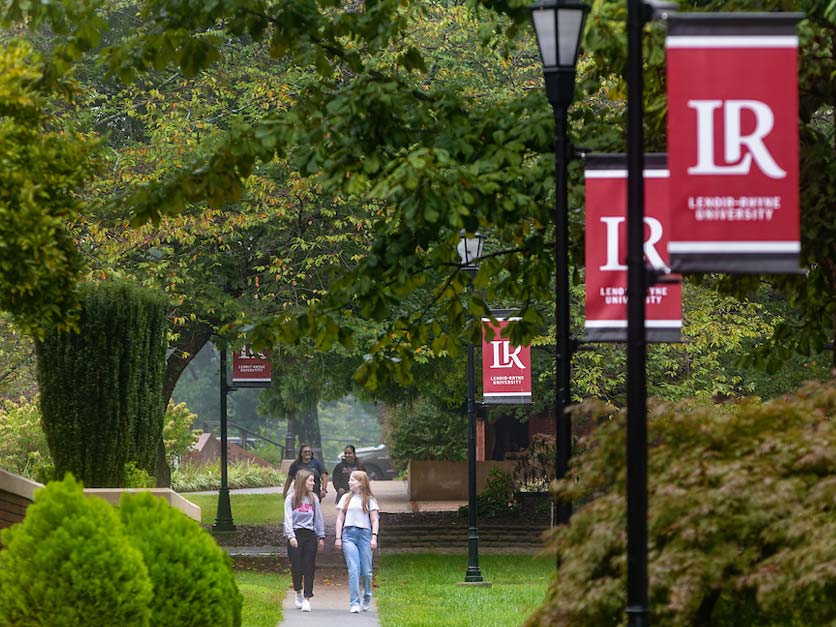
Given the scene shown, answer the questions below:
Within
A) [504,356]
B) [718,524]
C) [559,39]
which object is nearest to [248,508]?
[504,356]

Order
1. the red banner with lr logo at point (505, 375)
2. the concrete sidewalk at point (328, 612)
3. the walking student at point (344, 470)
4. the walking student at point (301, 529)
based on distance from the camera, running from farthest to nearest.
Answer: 1. the walking student at point (344, 470)
2. the red banner with lr logo at point (505, 375)
3. the walking student at point (301, 529)
4. the concrete sidewalk at point (328, 612)

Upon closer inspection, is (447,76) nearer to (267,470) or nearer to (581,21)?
(581,21)

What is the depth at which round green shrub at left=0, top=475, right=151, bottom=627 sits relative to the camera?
953cm

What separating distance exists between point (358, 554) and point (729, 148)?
13484mm

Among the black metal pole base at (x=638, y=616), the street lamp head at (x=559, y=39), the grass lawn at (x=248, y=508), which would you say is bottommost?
the grass lawn at (x=248, y=508)

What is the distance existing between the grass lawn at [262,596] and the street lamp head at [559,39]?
304 inches

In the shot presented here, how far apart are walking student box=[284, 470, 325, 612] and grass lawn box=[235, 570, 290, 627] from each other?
1.52 ft

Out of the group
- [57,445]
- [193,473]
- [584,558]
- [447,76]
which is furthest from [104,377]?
[193,473]

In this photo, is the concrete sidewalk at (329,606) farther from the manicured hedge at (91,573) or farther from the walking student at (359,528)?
the manicured hedge at (91,573)

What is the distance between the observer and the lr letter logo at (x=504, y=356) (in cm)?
2408

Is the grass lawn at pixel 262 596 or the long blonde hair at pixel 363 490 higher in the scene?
the long blonde hair at pixel 363 490

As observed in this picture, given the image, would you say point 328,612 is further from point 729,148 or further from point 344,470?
point 729,148

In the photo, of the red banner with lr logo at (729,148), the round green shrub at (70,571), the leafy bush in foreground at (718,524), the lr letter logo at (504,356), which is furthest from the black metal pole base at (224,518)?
the red banner with lr logo at (729,148)

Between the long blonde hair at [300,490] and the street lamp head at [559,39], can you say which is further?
the long blonde hair at [300,490]
